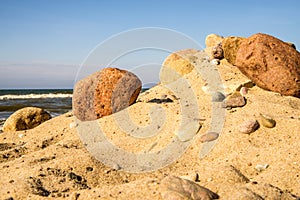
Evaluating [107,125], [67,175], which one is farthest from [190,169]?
[107,125]

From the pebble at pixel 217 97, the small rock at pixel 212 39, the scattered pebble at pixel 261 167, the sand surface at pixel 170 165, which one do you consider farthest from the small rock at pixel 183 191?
the small rock at pixel 212 39

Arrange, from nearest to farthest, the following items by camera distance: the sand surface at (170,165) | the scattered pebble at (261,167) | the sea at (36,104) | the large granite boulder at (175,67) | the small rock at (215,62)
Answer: the sand surface at (170,165), the scattered pebble at (261,167), the small rock at (215,62), the large granite boulder at (175,67), the sea at (36,104)

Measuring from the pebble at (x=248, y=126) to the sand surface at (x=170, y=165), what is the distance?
7 centimetres

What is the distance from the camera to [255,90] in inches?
263

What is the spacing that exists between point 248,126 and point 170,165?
134 cm

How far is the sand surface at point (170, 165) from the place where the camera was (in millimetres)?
3039

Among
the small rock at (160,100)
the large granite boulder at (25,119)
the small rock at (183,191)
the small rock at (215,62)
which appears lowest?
the large granite boulder at (25,119)

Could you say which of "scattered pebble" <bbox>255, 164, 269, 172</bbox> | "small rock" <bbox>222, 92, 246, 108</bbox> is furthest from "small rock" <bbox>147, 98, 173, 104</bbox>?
"scattered pebble" <bbox>255, 164, 269, 172</bbox>

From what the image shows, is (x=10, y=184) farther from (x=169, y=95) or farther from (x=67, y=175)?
(x=169, y=95)

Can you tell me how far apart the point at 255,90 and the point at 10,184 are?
4990 mm

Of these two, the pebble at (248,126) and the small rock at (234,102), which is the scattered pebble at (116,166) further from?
the small rock at (234,102)

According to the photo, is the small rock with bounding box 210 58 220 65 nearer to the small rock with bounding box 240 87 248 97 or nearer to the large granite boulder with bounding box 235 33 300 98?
the large granite boulder with bounding box 235 33 300 98

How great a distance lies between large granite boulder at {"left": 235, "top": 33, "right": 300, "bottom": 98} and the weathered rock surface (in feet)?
1.97

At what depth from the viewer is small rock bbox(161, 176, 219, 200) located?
8.75 feet
